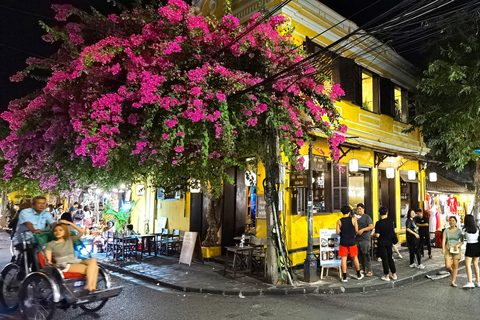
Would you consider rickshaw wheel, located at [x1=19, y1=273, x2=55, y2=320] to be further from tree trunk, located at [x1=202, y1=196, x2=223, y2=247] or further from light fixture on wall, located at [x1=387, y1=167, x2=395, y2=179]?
light fixture on wall, located at [x1=387, y1=167, x2=395, y2=179]

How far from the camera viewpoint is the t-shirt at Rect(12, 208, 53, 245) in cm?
714

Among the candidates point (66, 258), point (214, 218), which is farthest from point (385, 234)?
point (66, 258)

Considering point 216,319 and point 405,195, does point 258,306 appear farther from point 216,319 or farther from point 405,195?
point 405,195

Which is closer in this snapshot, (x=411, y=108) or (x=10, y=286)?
(x=10, y=286)

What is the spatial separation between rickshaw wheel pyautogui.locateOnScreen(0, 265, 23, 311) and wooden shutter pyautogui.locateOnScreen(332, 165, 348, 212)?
9.94m

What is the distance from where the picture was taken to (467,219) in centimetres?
884

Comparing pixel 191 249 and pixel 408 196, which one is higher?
pixel 408 196

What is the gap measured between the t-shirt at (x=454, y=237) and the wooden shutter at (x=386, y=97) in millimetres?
8013

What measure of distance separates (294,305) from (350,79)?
9.45 meters

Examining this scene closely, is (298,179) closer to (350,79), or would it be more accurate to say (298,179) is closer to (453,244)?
(453,244)

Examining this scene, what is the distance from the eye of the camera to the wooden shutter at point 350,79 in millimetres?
13248

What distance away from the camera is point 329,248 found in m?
10.1

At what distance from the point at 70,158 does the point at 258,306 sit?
20.1 feet

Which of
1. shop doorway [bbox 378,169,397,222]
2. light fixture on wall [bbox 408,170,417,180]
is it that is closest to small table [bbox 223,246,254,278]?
shop doorway [bbox 378,169,397,222]
